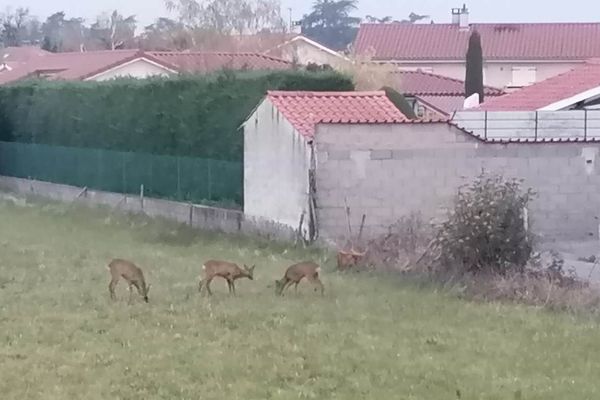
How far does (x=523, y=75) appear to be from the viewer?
70188 millimetres

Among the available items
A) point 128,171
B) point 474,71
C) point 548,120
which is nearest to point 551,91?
point 548,120

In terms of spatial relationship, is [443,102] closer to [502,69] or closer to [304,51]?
[304,51]

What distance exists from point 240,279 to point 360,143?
6291 millimetres

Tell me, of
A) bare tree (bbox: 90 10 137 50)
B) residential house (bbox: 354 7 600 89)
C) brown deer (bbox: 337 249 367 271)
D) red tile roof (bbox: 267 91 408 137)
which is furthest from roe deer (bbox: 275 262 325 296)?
bare tree (bbox: 90 10 137 50)

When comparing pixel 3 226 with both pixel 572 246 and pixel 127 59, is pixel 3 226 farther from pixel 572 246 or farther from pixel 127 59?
pixel 127 59

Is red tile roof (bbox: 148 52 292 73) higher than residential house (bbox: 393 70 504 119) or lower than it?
higher

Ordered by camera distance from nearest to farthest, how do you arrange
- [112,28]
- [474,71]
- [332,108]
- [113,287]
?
[113,287]
[332,108]
[474,71]
[112,28]

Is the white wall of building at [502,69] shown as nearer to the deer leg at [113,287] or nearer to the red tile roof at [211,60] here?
the red tile roof at [211,60]

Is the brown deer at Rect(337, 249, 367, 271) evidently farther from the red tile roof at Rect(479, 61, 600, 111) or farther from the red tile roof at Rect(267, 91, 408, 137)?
the red tile roof at Rect(479, 61, 600, 111)

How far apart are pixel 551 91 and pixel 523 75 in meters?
36.3

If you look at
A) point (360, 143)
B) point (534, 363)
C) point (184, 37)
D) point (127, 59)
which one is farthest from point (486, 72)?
point (534, 363)

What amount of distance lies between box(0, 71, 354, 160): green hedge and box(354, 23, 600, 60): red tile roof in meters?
30.3

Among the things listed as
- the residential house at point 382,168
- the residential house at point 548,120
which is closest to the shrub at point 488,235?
the residential house at point 382,168

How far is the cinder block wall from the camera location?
944 inches
